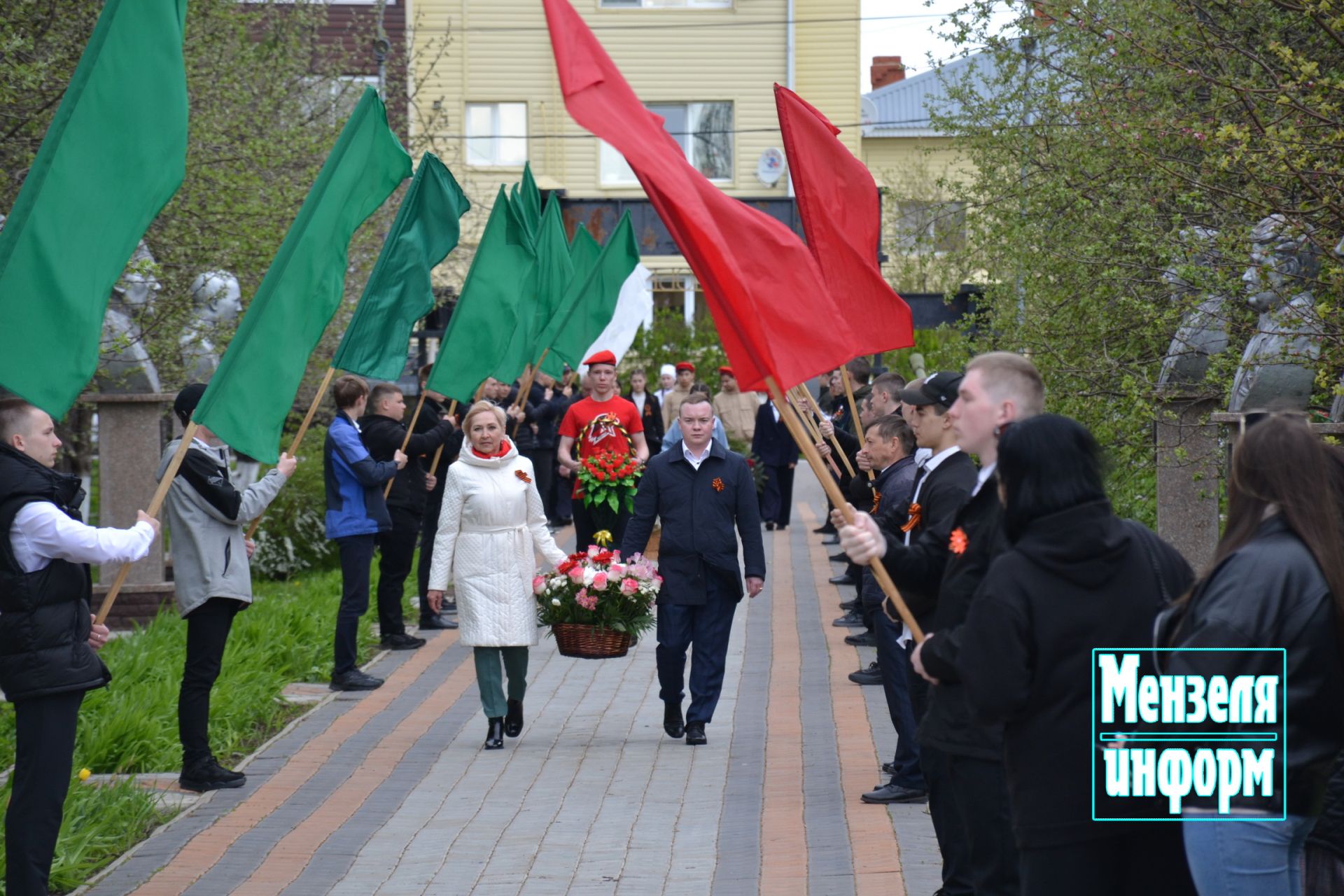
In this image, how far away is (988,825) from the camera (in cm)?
459

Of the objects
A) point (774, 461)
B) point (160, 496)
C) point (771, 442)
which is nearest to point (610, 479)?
point (771, 442)

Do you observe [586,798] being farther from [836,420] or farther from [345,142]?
[836,420]

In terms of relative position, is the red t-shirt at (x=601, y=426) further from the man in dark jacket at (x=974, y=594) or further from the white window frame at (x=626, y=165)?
the white window frame at (x=626, y=165)

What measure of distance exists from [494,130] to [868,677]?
2675cm

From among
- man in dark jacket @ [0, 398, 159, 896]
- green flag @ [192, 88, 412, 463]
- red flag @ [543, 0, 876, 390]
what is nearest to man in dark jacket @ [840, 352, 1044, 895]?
red flag @ [543, 0, 876, 390]

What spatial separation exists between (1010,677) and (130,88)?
4.23m

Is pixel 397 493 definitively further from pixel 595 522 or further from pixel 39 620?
pixel 39 620

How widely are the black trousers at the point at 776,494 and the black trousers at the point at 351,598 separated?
9814mm

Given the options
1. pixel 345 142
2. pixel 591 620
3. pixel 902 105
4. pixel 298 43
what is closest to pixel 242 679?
pixel 591 620

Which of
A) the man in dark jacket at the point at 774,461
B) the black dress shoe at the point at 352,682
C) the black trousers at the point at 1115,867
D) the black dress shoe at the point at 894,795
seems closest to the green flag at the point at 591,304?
the black dress shoe at the point at 352,682

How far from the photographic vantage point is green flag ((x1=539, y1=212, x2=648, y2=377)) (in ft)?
47.7

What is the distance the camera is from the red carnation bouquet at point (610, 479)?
13797 millimetres

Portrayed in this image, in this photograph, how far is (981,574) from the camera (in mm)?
4398

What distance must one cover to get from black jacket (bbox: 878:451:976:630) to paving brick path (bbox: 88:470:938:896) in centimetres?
159
